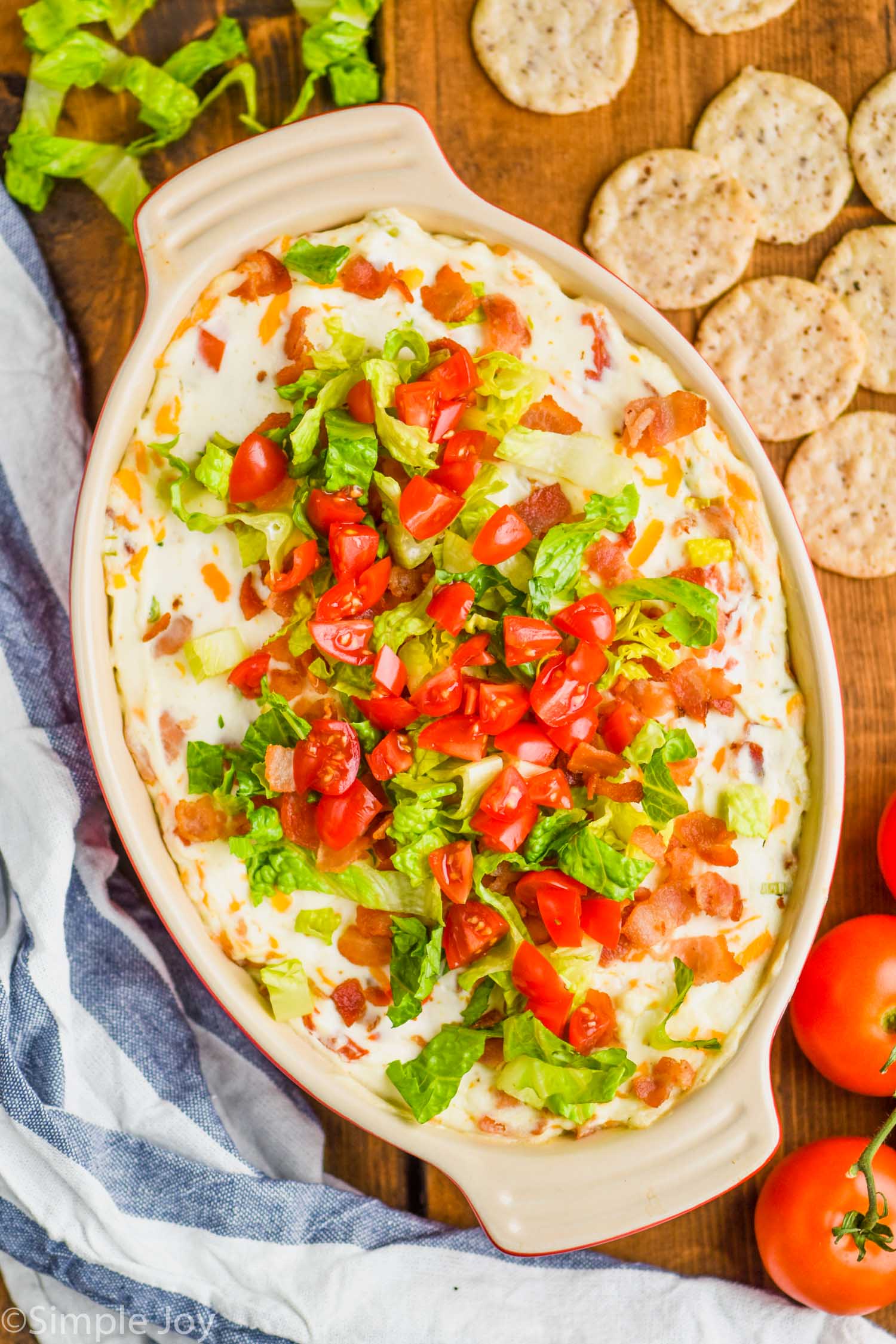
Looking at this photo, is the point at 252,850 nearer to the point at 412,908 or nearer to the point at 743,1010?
the point at 412,908

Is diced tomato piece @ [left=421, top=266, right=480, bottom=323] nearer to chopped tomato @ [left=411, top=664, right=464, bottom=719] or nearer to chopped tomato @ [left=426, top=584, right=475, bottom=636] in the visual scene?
chopped tomato @ [left=426, top=584, right=475, bottom=636]

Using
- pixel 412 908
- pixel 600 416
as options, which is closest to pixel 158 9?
pixel 600 416

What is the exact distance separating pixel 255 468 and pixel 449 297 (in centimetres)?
57

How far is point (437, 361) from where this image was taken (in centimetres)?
247

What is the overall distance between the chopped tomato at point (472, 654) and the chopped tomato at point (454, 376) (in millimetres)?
517

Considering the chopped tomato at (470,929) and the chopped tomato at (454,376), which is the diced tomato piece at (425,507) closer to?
the chopped tomato at (454,376)

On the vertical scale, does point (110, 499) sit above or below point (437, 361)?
below

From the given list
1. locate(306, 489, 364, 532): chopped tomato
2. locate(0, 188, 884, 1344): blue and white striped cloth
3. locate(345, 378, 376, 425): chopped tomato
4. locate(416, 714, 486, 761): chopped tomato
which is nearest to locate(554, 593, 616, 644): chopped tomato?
locate(416, 714, 486, 761): chopped tomato

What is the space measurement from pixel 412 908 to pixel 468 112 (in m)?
1.94

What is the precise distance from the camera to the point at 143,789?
8.62 feet

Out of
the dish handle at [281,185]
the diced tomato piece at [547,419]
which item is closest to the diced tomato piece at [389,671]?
the diced tomato piece at [547,419]

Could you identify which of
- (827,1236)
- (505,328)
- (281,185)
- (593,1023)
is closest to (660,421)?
(505,328)

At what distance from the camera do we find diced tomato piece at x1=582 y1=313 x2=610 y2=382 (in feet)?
8.46

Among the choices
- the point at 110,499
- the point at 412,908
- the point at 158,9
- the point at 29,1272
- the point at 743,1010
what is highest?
the point at 158,9
